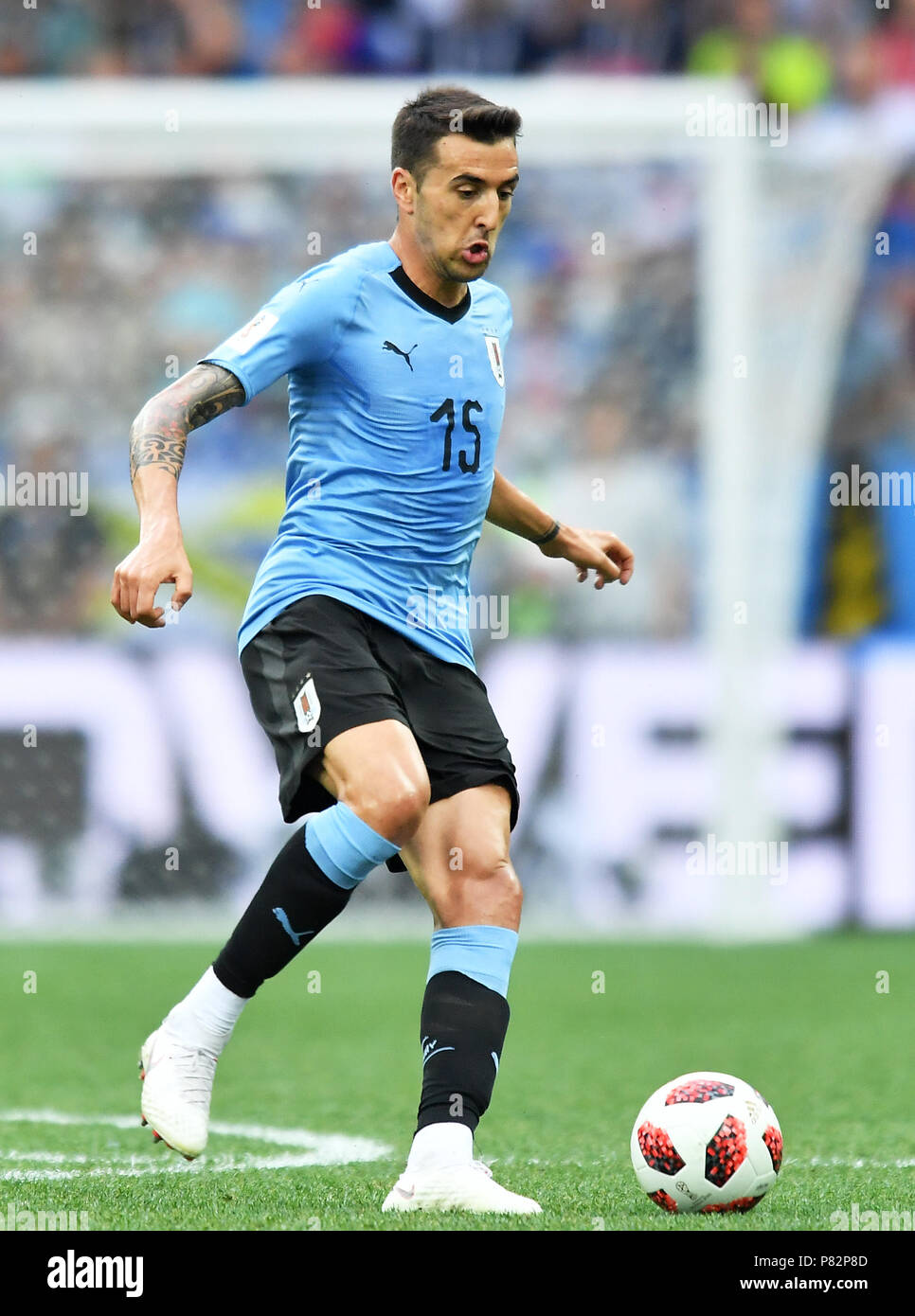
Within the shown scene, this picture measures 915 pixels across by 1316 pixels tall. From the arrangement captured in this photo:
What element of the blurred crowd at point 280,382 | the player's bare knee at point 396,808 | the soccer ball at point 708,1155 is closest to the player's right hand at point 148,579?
the player's bare knee at point 396,808

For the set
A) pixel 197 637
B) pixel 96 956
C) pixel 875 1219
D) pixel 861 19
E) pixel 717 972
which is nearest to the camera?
pixel 875 1219

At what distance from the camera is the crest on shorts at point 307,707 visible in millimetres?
3844

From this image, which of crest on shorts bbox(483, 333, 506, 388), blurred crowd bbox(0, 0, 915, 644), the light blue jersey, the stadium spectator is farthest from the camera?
the stadium spectator

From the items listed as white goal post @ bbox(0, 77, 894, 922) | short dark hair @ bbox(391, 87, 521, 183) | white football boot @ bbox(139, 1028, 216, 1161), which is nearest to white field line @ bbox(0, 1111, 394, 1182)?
white football boot @ bbox(139, 1028, 216, 1161)

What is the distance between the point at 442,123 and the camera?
3941 mm

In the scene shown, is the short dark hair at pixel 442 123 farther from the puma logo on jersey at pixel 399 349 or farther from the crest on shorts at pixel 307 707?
the crest on shorts at pixel 307 707

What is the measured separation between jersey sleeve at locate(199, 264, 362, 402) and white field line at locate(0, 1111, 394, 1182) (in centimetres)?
162

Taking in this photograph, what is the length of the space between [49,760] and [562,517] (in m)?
2.72

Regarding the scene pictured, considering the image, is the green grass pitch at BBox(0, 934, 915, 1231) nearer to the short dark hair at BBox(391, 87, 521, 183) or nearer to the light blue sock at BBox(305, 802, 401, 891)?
the light blue sock at BBox(305, 802, 401, 891)

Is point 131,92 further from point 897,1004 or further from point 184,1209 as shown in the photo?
point 184,1209

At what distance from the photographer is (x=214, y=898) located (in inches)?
376

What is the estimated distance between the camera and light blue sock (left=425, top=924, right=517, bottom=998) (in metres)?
3.87

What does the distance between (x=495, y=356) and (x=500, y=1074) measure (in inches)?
99.0

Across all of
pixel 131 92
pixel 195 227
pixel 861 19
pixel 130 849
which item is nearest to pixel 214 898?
pixel 130 849
